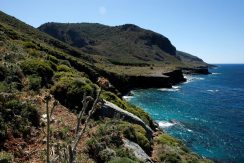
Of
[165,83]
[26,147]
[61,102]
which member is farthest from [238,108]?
[26,147]

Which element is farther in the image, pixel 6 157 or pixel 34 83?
pixel 34 83

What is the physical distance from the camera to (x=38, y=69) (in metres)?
22.2

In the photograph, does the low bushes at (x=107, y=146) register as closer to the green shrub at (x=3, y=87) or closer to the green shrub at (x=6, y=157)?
the green shrub at (x=6, y=157)

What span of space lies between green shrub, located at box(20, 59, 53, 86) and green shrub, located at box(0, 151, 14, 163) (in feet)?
33.6

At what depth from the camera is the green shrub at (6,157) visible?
34.2 ft

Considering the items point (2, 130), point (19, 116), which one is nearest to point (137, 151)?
point (19, 116)

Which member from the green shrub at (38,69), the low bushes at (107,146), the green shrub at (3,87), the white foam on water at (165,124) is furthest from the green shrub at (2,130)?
the white foam on water at (165,124)

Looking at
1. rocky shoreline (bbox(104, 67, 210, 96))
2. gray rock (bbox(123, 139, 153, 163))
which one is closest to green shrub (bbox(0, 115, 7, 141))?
gray rock (bbox(123, 139, 153, 163))

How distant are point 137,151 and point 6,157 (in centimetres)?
675

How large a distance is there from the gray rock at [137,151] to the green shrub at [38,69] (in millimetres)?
8166

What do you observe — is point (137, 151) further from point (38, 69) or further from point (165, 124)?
point (165, 124)

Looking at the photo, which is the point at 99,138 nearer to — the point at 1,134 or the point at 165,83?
the point at 1,134

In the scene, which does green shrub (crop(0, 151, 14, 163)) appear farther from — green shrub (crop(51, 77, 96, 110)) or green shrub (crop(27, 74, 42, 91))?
green shrub (crop(27, 74, 42, 91))

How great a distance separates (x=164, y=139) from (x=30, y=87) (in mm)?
9301
